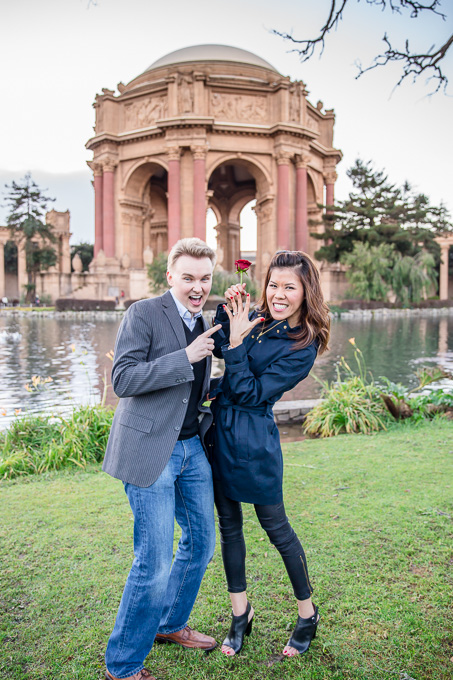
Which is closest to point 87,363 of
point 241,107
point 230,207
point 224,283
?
point 224,283

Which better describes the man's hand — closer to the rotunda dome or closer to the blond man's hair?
the blond man's hair

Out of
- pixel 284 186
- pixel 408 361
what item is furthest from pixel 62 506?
pixel 284 186

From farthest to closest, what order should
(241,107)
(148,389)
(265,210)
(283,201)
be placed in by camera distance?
(265,210), (283,201), (241,107), (148,389)

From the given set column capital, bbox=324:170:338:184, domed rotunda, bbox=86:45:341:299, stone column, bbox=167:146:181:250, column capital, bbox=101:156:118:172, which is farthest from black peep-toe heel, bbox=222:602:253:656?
column capital, bbox=324:170:338:184

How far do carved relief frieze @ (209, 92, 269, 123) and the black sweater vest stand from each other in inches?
1684

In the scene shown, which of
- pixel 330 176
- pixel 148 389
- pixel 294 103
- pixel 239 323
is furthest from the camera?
pixel 330 176

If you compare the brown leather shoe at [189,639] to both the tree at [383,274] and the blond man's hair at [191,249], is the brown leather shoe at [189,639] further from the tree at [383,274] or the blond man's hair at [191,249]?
the tree at [383,274]

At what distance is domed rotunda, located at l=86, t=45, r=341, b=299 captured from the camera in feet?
131

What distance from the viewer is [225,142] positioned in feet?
135

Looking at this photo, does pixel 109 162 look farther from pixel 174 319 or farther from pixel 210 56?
pixel 174 319

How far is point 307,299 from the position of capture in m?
2.48

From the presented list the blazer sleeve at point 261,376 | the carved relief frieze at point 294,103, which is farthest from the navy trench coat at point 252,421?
the carved relief frieze at point 294,103

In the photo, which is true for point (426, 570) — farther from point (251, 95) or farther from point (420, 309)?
point (251, 95)

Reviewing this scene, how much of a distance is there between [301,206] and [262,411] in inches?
1669
